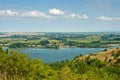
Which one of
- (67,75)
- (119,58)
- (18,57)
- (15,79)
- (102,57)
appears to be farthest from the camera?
(102,57)

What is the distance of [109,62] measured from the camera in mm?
108312

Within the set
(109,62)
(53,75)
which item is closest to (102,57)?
(109,62)

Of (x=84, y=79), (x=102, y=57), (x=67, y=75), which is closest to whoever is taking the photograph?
(x=67, y=75)

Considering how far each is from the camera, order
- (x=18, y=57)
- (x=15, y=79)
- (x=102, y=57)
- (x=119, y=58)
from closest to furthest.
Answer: (x=15, y=79) < (x=18, y=57) < (x=119, y=58) < (x=102, y=57)

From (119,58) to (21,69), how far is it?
55895mm

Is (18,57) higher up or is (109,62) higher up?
(18,57)

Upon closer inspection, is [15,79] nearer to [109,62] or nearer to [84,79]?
[84,79]

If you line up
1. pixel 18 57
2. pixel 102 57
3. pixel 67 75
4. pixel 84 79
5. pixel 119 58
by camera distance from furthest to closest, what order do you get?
pixel 102 57
pixel 119 58
pixel 18 57
pixel 84 79
pixel 67 75

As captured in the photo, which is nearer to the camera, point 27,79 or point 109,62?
point 27,79

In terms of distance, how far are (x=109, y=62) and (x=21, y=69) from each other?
188 ft

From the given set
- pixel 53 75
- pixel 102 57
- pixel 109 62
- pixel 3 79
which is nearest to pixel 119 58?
pixel 109 62

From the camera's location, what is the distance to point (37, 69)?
56188 millimetres

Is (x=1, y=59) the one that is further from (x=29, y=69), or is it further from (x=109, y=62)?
(x=109, y=62)

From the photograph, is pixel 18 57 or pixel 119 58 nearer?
pixel 18 57
